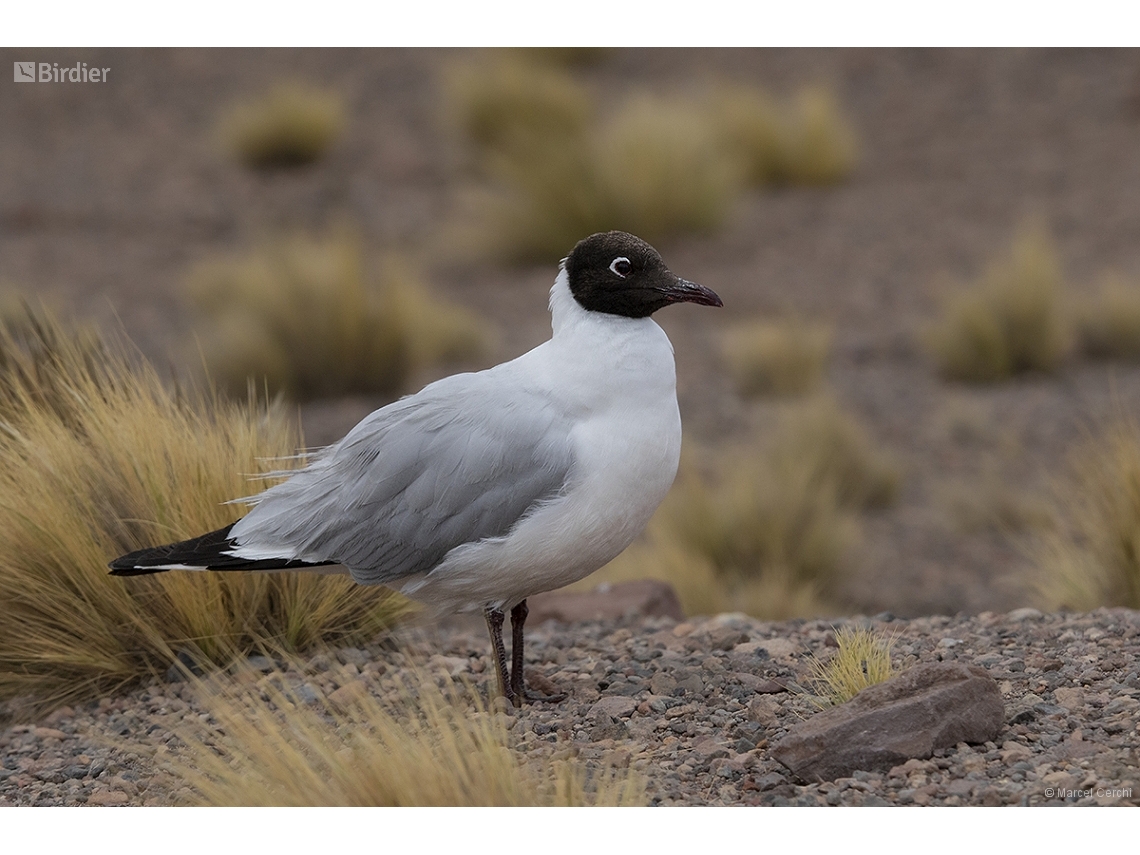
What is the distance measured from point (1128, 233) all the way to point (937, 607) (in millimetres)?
7234

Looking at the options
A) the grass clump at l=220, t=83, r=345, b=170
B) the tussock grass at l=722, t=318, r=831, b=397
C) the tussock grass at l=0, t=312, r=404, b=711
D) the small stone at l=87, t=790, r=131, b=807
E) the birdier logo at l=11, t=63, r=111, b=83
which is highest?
the birdier logo at l=11, t=63, r=111, b=83

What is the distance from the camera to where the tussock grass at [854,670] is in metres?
3.98

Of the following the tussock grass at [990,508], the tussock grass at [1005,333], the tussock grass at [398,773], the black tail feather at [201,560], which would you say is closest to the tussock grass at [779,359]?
the tussock grass at [1005,333]

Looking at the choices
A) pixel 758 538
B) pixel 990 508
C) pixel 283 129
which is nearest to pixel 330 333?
pixel 758 538

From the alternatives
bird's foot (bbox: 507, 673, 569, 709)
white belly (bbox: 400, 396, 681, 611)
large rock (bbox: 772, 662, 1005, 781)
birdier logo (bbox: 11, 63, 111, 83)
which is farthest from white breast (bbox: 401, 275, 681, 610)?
birdier logo (bbox: 11, 63, 111, 83)

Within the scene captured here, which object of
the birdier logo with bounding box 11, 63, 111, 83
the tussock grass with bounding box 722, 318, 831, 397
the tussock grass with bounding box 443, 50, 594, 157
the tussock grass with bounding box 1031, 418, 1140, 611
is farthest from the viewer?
the birdier logo with bounding box 11, 63, 111, 83

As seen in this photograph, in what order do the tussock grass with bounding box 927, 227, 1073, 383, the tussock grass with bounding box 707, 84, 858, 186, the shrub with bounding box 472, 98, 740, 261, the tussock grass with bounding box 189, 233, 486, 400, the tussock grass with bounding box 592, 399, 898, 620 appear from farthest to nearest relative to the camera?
the tussock grass with bounding box 707, 84, 858, 186, the shrub with bounding box 472, 98, 740, 261, the tussock grass with bounding box 927, 227, 1073, 383, the tussock grass with bounding box 189, 233, 486, 400, the tussock grass with bounding box 592, 399, 898, 620

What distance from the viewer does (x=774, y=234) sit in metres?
14.1

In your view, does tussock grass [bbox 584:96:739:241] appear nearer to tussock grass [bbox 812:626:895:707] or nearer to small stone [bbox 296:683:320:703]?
small stone [bbox 296:683:320:703]

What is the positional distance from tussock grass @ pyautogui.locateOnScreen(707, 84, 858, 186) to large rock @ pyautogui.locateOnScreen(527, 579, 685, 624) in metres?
9.64

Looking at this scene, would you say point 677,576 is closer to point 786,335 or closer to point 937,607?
point 937,607

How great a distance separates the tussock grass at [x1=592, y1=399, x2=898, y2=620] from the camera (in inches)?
295

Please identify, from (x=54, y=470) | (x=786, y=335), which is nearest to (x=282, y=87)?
(x=786, y=335)

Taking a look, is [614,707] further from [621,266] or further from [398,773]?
[621,266]
